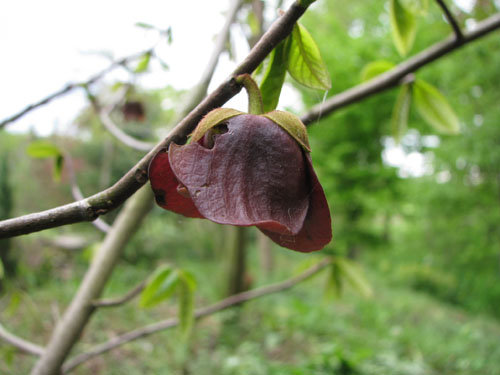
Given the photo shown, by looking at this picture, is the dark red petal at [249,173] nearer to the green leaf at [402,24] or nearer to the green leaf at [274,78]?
the green leaf at [274,78]

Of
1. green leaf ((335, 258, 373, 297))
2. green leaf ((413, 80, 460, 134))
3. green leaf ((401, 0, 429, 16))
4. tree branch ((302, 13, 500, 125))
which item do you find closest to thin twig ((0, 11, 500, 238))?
tree branch ((302, 13, 500, 125))

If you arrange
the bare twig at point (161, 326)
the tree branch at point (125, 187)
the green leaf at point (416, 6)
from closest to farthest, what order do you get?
the tree branch at point (125, 187) < the green leaf at point (416, 6) < the bare twig at point (161, 326)

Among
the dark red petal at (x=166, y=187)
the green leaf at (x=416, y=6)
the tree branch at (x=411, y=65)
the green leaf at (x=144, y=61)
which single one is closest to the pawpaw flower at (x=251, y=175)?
the dark red petal at (x=166, y=187)

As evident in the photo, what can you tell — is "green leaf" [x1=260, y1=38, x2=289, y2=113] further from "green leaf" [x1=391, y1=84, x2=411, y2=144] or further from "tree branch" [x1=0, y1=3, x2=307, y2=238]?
"green leaf" [x1=391, y1=84, x2=411, y2=144]

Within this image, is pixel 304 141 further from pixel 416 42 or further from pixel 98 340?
pixel 416 42

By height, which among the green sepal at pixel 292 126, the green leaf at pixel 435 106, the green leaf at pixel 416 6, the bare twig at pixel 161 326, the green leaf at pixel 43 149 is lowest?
the bare twig at pixel 161 326

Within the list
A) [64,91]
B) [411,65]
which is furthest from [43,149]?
[411,65]

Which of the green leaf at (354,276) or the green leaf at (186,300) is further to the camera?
the green leaf at (354,276)
